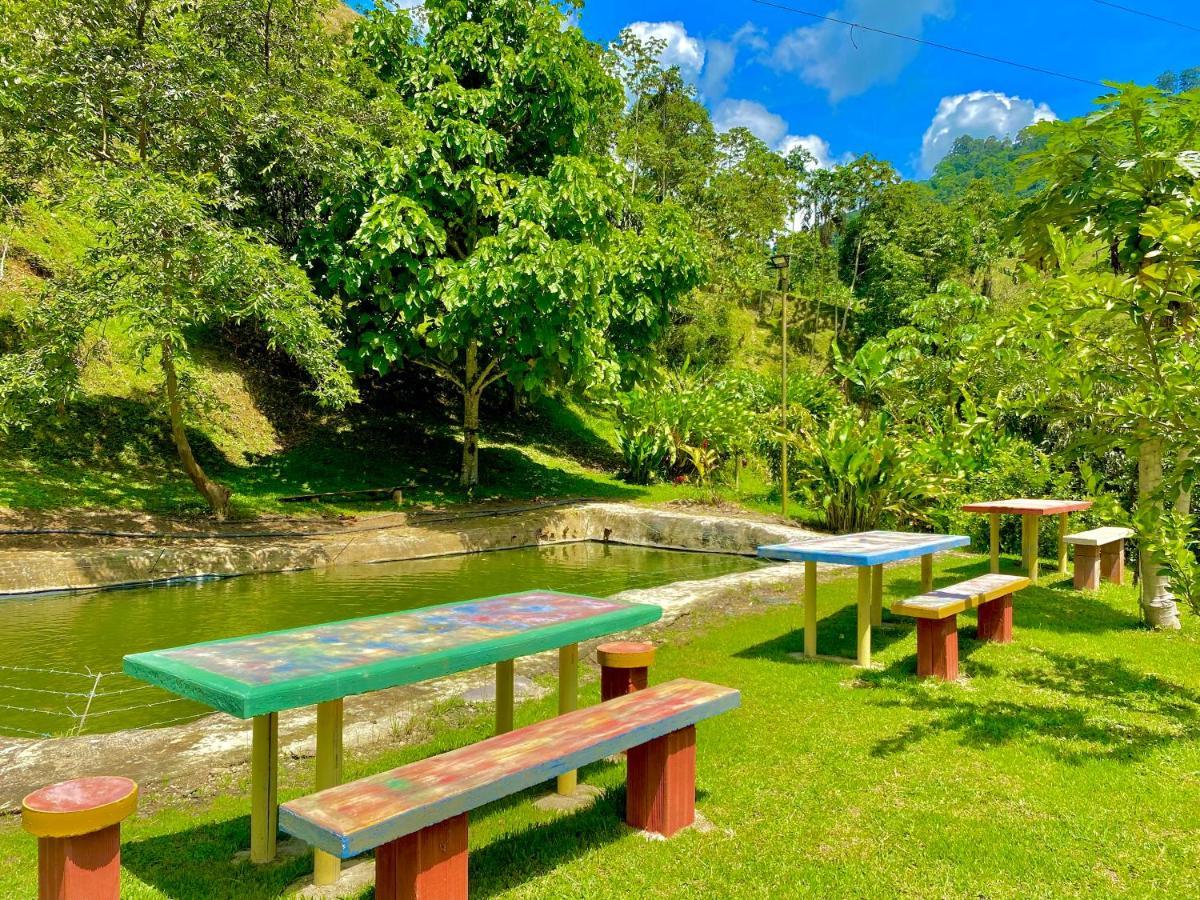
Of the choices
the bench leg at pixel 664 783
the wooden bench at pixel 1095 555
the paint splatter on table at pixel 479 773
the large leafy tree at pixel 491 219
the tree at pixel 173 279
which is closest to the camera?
the paint splatter on table at pixel 479 773

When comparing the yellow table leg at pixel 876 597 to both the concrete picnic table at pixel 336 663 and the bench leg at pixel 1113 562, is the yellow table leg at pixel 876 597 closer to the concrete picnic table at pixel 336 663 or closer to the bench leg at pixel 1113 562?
the bench leg at pixel 1113 562

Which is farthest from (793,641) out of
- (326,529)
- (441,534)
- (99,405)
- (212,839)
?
(99,405)

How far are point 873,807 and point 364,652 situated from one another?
2039mm

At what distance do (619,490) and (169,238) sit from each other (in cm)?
899

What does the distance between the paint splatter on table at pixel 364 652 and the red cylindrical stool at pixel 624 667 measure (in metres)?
0.19

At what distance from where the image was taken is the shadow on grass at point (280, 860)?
268 cm

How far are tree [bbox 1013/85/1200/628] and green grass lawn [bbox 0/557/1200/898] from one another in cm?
98

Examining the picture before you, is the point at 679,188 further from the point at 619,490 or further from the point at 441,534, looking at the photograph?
the point at 441,534

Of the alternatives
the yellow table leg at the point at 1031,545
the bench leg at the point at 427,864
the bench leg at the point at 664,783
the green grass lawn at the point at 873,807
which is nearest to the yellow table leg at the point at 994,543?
the yellow table leg at the point at 1031,545

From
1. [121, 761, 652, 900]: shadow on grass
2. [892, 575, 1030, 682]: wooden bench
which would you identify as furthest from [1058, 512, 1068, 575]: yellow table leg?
[121, 761, 652, 900]: shadow on grass

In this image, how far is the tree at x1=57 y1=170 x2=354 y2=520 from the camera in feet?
27.2

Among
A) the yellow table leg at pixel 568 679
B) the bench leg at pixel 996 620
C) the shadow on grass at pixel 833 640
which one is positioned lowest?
the shadow on grass at pixel 833 640

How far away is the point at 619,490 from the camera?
1558 cm

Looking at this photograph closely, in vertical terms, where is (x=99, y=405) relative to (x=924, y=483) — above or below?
above
